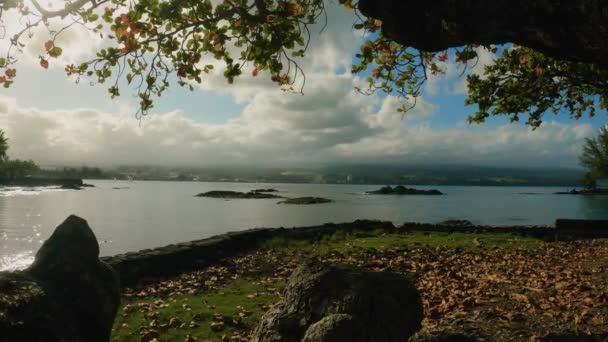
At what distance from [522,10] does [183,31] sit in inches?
253

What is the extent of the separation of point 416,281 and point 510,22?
28.4 ft

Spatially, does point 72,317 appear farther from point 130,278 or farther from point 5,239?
point 5,239

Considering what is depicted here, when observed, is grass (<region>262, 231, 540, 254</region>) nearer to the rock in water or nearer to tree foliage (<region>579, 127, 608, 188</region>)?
the rock in water

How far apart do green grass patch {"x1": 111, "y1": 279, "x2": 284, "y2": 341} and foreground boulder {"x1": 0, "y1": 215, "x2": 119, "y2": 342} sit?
2.95 meters

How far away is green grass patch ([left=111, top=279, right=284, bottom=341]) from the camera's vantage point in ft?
28.4

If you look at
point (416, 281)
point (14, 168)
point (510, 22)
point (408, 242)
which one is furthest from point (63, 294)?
point (14, 168)

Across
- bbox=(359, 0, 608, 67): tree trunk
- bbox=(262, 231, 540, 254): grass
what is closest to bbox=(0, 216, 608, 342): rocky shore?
bbox=(262, 231, 540, 254): grass

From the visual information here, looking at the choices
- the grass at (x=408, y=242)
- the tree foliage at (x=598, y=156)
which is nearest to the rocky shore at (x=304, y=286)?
the grass at (x=408, y=242)

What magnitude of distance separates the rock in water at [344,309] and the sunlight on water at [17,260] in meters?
24.9

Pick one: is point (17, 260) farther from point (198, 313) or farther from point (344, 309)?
point (344, 309)

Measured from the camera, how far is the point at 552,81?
1321 cm

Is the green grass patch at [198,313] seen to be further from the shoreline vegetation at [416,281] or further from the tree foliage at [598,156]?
the tree foliage at [598,156]

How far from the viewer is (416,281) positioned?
11.9m

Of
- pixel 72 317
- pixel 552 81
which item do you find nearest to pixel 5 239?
pixel 72 317
